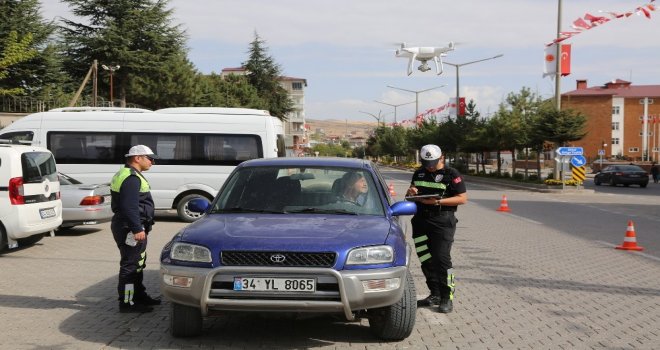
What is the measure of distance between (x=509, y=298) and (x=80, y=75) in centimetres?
3923

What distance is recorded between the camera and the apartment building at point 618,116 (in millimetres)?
103938

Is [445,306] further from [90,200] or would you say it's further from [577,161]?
[577,161]

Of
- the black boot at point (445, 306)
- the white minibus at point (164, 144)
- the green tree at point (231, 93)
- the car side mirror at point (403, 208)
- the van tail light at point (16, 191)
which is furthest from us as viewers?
the green tree at point (231, 93)

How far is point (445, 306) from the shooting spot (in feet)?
22.6

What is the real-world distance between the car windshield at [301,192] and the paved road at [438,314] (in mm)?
1065

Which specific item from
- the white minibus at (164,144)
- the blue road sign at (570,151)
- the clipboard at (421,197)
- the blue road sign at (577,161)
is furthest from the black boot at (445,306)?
the blue road sign at (577,161)

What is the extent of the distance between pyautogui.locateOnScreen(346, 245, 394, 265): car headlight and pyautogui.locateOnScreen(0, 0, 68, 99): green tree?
112 feet

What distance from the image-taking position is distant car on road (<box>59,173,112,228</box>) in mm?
13273

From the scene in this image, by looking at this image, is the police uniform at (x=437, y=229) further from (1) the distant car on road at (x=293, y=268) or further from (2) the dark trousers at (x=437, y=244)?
(1) the distant car on road at (x=293, y=268)

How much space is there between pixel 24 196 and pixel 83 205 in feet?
9.27

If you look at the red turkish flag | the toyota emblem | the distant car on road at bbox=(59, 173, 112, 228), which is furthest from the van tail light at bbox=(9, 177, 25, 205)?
the red turkish flag

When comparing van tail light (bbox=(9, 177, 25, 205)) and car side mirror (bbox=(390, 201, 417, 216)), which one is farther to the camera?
van tail light (bbox=(9, 177, 25, 205))

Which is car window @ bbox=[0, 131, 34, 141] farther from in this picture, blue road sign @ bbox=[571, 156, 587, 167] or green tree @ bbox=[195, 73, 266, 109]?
green tree @ bbox=[195, 73, 266, 109]

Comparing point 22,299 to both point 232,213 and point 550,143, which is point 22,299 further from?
point 550,143
